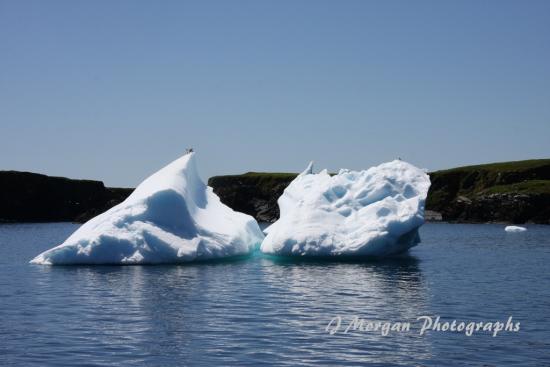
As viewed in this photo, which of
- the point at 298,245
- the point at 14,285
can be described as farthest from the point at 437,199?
the point at 14,285

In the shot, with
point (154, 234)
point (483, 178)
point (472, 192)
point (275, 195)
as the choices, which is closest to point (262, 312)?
point (154, 234)

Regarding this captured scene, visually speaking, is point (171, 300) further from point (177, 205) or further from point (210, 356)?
point (177, 205)

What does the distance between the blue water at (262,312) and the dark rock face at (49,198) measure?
10015 centimetres

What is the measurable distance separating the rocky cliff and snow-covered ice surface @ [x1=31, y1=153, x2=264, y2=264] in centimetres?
7451

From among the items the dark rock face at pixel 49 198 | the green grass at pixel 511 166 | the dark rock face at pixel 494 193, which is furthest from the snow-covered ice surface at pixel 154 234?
the green grass at pixel 511 166

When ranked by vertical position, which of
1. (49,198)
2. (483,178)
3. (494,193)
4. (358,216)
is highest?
(49,198)

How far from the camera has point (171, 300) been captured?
2408cm

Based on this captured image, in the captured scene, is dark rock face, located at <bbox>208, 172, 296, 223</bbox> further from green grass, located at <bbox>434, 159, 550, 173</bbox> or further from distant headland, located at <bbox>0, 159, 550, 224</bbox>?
green grass, located at <bbox>434, 159, 550, 173</bbox>

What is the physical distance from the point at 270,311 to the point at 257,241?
2271cm

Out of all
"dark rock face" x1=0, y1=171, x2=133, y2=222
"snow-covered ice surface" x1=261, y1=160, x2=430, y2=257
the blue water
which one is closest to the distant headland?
"dark rock face" x1=0, y1=171, x2=133, y2=222

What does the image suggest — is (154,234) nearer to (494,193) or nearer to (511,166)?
(494,193)

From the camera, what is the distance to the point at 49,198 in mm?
137000

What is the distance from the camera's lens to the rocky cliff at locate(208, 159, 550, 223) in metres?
102

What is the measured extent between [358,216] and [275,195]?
305ft
